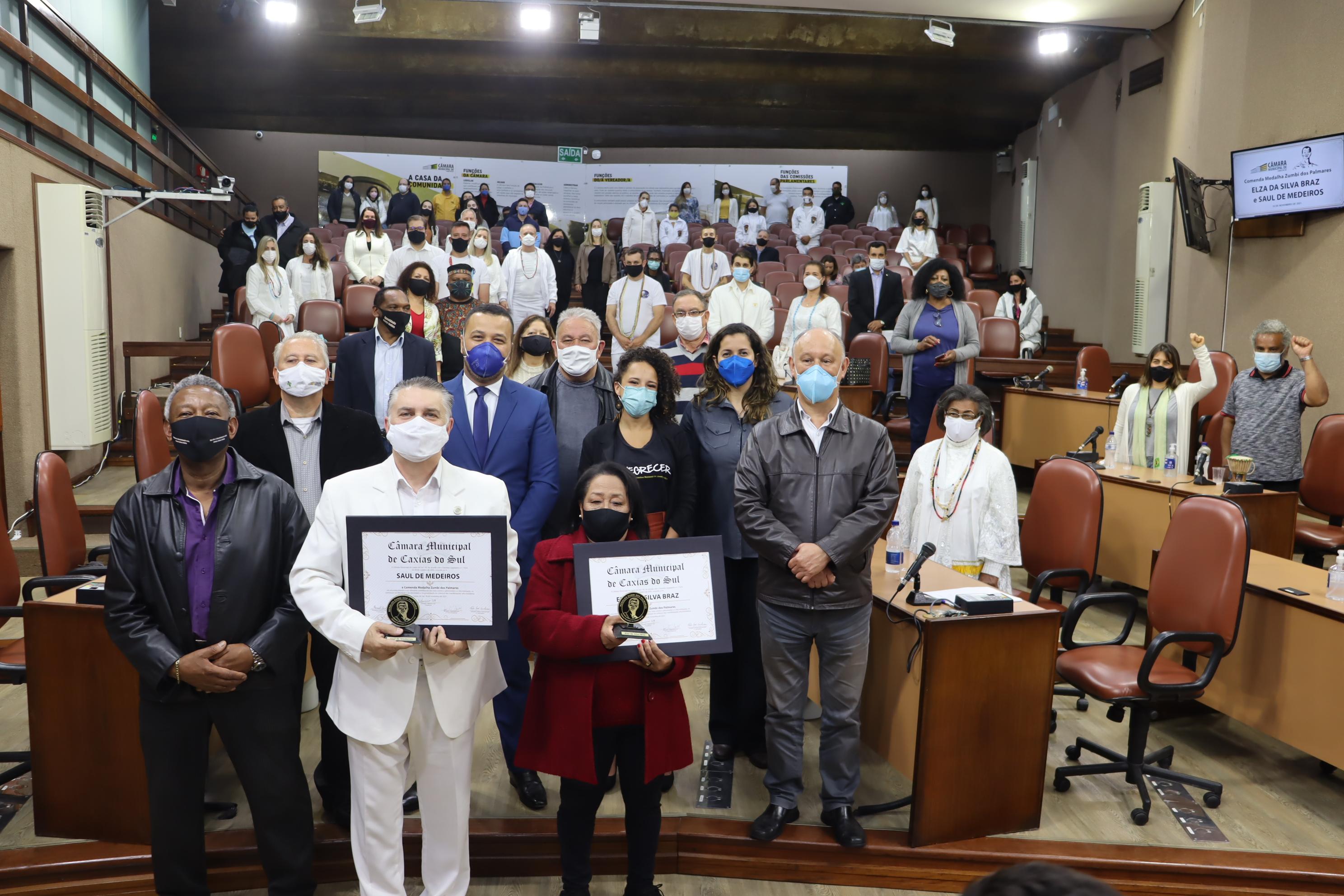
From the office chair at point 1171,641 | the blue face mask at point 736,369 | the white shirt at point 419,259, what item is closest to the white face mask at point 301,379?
the blue face mask at point 736,369

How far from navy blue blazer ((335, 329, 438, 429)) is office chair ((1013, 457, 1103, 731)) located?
2532mm

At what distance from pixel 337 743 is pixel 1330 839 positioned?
3.14 metres

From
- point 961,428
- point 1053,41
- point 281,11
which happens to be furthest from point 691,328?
point 1053,41

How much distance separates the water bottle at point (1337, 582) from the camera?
3.40 meters

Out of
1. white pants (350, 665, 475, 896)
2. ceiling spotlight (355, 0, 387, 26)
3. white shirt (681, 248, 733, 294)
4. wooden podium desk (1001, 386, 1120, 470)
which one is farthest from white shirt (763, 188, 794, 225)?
white pants (350, 665, 475, 896)

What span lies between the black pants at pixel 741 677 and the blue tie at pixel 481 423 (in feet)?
2.98

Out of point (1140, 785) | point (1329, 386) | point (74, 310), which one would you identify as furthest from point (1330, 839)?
point (74, 310)

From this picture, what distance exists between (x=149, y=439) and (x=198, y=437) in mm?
2524

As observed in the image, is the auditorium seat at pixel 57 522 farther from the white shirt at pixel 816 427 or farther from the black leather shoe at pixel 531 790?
the white shirt at pixel 816 427

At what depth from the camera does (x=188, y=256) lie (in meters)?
10.6

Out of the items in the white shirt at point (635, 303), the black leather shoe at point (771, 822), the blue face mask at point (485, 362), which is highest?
the white shirt at point (635, 303)

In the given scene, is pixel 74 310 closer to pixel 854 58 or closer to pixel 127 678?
pixel 127 678

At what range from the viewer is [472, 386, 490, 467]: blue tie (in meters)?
3.19

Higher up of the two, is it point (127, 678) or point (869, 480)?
point (869, 480)
